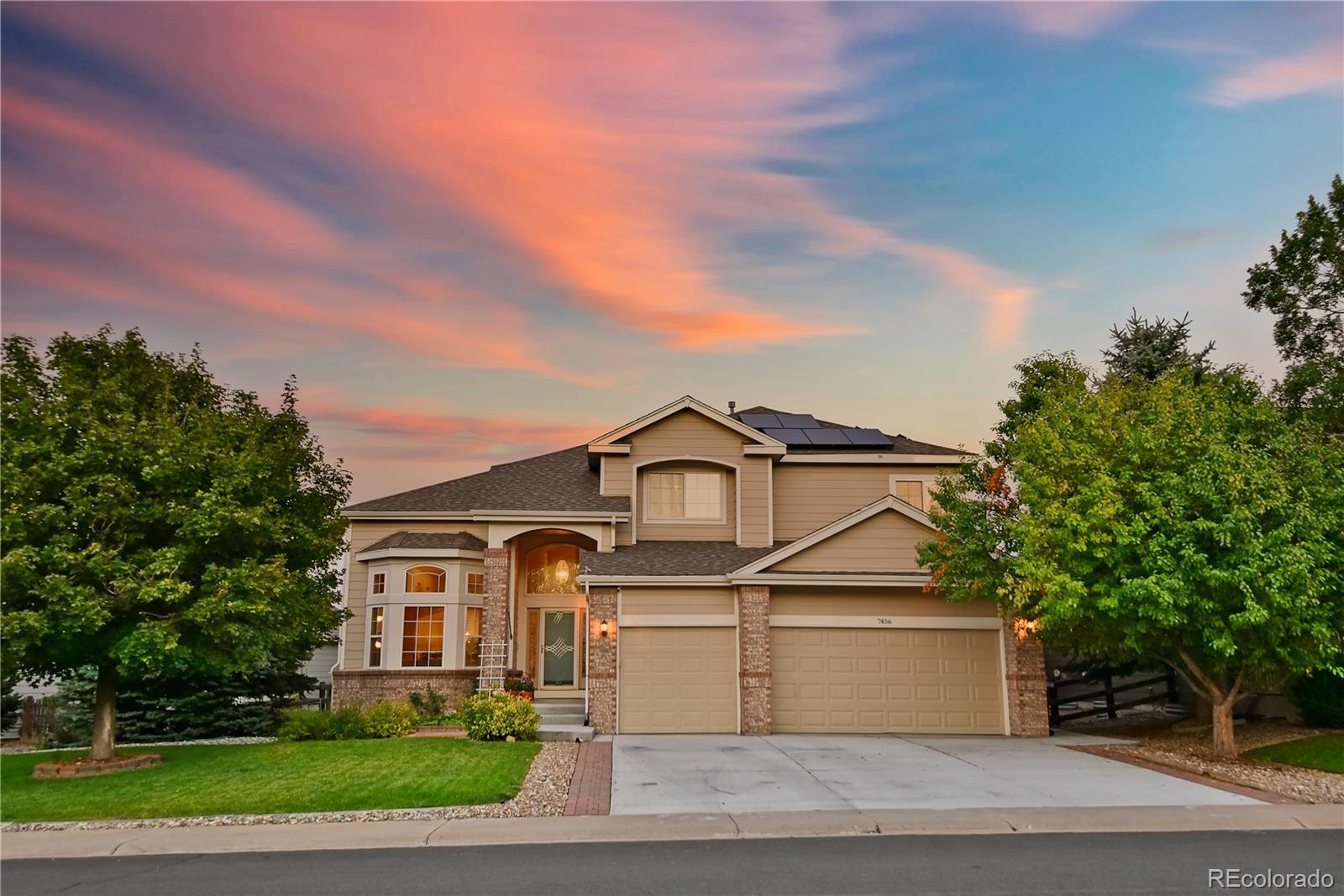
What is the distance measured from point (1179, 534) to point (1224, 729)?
4.20m

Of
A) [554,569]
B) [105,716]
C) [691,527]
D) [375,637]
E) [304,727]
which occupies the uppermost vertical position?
[691,527]

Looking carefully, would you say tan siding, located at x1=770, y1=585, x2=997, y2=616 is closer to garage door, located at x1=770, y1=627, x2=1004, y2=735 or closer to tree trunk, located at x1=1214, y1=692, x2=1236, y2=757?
garage door, located at x1=770, y1=627, x2=1004, y2=735

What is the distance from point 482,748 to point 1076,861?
10305 mm

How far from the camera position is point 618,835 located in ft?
30.3

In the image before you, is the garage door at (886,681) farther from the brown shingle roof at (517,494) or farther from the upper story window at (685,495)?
the brown shingle roof at (517,494)

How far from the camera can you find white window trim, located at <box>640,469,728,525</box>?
2173 cm

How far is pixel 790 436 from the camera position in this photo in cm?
2386

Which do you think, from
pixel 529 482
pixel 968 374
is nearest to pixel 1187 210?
pixel 968 374

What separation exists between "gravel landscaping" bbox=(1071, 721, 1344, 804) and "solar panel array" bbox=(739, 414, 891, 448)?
916cm

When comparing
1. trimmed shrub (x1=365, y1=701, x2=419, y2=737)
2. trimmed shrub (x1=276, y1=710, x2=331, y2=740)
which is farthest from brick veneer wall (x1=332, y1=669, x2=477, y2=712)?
trimmed shrub (x1=276, y1=710, x2=331, y2=740)

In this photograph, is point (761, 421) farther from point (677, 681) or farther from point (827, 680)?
point (677, 681)

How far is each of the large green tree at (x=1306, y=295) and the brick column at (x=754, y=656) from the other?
12941 millimetres

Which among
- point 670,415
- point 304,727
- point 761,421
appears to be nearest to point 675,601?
point 670,415

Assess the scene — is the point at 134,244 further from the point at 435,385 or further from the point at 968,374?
the point at 968,374
